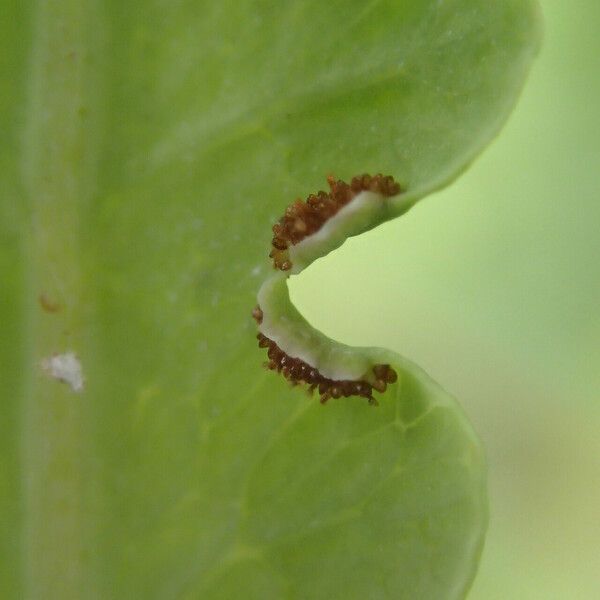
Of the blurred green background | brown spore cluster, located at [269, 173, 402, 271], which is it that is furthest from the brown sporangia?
the blurred green background

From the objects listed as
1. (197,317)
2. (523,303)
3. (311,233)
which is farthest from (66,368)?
(523,303)

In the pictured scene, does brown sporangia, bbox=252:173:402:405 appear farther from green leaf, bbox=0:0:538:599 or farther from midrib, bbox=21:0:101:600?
midrib, bbox=21:0:101:600

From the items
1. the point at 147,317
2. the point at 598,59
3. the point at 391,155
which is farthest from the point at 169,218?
the point at 598,59

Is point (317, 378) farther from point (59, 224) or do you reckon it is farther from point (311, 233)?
point (59, 224)

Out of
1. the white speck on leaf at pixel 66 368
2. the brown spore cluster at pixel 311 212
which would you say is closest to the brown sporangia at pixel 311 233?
the brown spore cluster at pixel 311 212

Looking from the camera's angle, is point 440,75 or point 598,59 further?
point 598,59

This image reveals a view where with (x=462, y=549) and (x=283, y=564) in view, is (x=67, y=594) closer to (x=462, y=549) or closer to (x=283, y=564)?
(x=283, y=564)

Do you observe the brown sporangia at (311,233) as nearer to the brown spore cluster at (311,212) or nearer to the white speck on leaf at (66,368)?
the brown spore cluster at (311,212)
